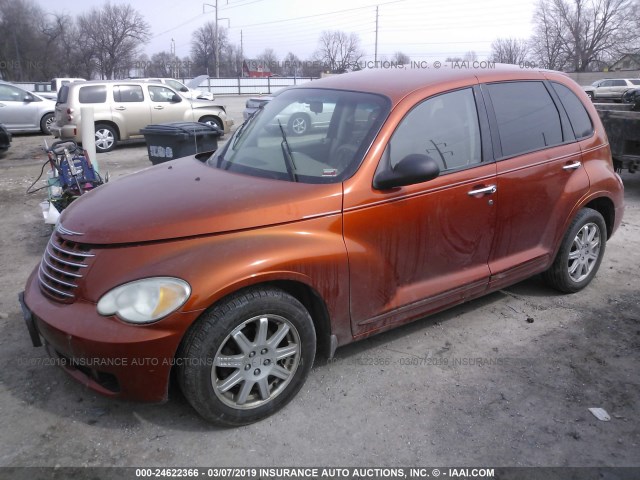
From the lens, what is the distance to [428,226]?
3338mm

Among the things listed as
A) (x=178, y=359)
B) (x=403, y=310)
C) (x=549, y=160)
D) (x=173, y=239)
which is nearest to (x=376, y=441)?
(x=403, y=310)

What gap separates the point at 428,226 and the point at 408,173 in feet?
1.49

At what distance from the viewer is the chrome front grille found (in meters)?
2.72

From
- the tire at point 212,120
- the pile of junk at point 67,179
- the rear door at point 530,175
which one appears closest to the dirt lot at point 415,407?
the rear door at point 530,175

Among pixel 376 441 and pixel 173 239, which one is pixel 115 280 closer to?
pixel 173 239

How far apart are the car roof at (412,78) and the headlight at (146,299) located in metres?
1.78

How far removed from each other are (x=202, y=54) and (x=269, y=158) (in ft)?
287

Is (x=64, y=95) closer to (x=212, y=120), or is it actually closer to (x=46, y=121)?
(x=46, y=121)

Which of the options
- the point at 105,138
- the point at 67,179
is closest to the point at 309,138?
the point at 67,179

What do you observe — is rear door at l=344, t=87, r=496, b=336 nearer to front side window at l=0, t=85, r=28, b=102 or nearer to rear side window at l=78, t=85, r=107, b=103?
rear side window at l=78, t=85, r=107, b=103

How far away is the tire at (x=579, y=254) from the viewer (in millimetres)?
4332

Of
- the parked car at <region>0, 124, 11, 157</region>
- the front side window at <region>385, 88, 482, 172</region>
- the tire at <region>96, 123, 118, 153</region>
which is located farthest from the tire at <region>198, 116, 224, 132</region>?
the front side window at <region>385, 88, 482, 172</region>

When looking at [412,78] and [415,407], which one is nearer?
[415,407]

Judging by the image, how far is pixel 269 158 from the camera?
348 cm
